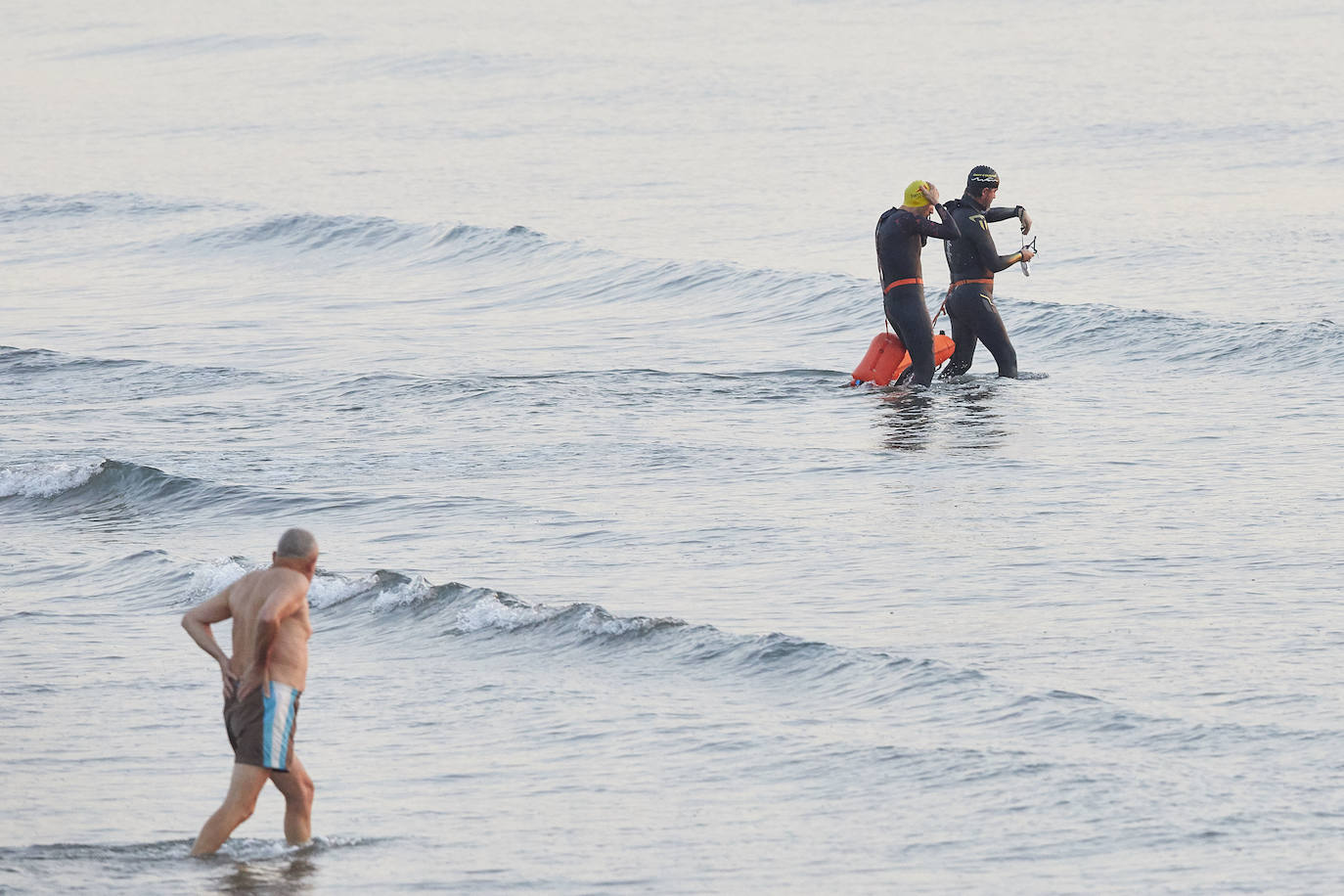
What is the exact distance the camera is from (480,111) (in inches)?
1907

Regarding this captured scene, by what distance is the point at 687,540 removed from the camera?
11898 mm

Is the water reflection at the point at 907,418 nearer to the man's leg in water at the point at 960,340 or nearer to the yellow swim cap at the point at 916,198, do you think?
the man's leg in water at the point at 960,340

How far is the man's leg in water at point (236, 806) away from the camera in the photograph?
7.17 m

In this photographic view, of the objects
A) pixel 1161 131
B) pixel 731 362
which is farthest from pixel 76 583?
pixel 1161 131

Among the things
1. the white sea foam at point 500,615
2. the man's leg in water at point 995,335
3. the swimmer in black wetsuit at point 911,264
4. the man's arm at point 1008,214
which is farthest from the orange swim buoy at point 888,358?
the white sea foam at point 500,615

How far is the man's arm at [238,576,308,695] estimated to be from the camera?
22.9 feet

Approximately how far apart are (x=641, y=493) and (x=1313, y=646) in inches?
201

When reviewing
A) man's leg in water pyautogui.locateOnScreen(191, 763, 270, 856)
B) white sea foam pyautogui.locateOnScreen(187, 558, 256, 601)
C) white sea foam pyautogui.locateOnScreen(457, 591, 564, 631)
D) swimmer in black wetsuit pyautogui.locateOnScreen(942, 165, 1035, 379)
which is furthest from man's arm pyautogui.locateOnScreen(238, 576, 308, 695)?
swimmer in black wetsuit pyautogui.locateOnScreen(942, 165, 1035, 379)

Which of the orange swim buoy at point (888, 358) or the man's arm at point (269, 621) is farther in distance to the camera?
the orange swim buoy at point (888, 358)

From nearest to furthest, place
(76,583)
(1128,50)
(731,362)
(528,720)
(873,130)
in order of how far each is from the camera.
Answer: (528,720), (76,583), (731,362), (873,130), (1128,50)

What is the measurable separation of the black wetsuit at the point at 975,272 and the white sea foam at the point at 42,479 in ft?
22.9

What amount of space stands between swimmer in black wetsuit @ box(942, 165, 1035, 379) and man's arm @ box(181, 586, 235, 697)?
991cm

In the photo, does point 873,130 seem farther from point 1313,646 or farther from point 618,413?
point 1313,646

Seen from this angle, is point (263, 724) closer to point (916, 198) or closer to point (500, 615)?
point (500, 615)
